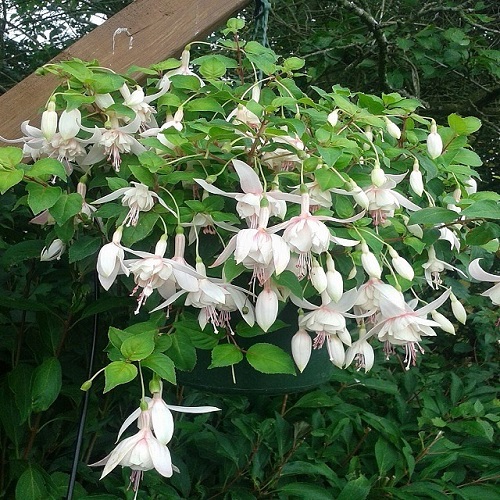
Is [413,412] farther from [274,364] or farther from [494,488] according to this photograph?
[274,364]

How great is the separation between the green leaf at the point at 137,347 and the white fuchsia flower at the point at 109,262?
5 centimetres

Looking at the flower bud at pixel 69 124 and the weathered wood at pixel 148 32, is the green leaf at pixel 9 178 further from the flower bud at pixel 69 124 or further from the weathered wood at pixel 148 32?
the weathered wood at pixel 148 32

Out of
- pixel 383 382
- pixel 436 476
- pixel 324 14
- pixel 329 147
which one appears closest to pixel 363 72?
pixel 324 14

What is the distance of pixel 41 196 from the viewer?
54 centimetres

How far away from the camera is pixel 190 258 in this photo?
1.97 feet

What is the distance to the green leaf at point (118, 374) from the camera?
45cm

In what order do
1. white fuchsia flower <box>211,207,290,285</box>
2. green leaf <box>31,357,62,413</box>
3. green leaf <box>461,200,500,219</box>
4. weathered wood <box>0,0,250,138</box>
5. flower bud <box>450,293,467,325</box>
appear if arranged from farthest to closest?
green leaf <box>31,357,62,413</box> < weathered wood <box>0,0,250,138</box> < flower bud <box>450,293,467,325</box> < green leaf <box>461,200,500,219</box> < white fuchsia flower <box>211,207,290,285</box>

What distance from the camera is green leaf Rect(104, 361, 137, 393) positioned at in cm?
45

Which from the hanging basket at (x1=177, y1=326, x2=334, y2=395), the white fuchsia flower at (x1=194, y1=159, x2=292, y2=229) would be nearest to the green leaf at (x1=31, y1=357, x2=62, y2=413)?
the hanging basket at (x1=177, y1=326, x2=334, y2=395)

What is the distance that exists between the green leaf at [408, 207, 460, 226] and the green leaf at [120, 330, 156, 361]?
290 millimetres

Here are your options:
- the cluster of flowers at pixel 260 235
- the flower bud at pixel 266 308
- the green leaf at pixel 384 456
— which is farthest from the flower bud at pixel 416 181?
the green leaf at pixel 384 456

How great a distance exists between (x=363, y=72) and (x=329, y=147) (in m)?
1.53

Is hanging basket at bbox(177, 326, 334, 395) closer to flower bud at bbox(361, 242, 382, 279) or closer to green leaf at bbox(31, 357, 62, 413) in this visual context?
flower bud at bbox(361, 242, 382, 279)

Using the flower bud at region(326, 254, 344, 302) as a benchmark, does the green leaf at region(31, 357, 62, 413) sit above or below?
below
